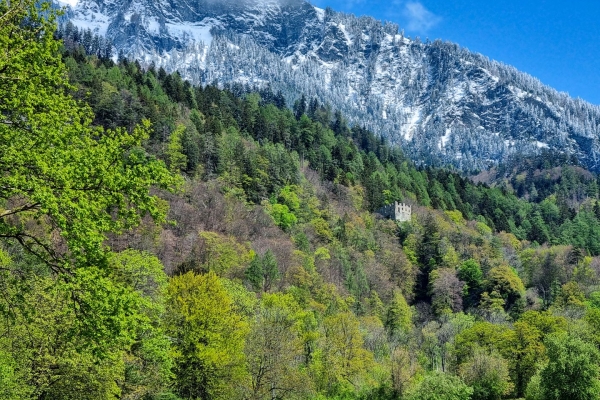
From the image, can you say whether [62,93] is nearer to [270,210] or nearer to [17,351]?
[17,351]

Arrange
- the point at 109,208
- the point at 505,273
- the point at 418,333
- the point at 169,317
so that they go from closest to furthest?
1. the point at 109,208
2. the point at 169,317
3. the point at 418,333
4. the point at 505,273

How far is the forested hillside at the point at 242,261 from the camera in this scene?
1076 centimetres

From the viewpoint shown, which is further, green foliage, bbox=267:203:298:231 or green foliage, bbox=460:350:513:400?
green foliage, bbox=267:203:298:231

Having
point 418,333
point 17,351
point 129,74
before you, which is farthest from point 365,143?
point 17,351

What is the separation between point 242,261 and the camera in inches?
2729

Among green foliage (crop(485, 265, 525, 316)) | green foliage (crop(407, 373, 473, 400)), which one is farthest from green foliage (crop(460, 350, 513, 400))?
green foliage (crop(485, 265, 525, 316))

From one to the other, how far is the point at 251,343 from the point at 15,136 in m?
29.7

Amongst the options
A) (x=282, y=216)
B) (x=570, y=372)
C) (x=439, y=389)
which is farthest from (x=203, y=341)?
(x=282, y=216)

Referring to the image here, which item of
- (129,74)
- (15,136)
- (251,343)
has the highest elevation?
(129,74)

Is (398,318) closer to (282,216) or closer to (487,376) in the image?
(282,216)

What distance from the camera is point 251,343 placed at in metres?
37.5

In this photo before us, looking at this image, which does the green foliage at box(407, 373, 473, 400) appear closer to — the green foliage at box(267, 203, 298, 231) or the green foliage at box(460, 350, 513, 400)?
the green foliage at box(460, 350, 513, 400)

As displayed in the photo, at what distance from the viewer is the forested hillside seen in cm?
1076

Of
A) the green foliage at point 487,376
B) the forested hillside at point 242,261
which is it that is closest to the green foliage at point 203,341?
the forested hillside at point 242,261
